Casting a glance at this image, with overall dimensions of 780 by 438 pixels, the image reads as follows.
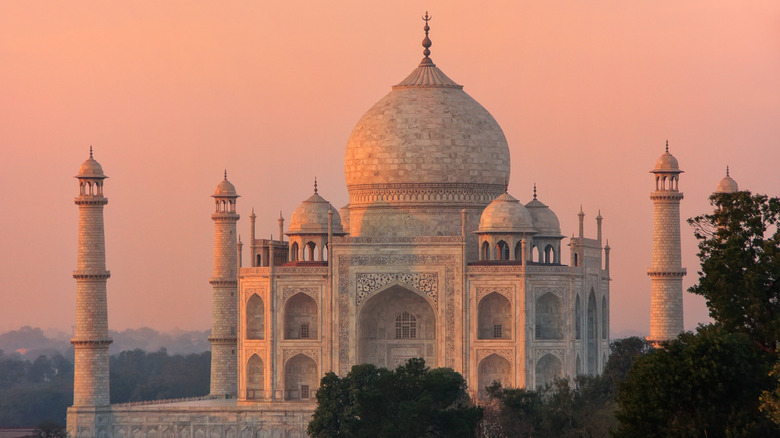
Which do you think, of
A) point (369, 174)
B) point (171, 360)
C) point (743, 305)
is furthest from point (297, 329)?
point (171, 360)

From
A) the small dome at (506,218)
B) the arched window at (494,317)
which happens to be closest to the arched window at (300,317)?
the arched window at (494,317)

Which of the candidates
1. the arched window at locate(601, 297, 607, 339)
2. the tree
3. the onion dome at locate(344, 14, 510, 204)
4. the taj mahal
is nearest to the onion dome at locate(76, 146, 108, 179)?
the taj mahal

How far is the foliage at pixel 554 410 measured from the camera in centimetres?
3972

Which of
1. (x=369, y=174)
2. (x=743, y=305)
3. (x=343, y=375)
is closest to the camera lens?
(x=743, y=305)

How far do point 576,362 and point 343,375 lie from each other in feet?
19.6

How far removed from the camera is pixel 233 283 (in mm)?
53906

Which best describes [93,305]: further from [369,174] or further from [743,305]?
[743,305]

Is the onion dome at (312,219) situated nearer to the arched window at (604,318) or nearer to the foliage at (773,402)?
the arched window at (604,318)

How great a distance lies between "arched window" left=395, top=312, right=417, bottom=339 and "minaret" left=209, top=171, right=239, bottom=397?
6.54 metres

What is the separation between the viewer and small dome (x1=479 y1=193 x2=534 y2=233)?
48.1m

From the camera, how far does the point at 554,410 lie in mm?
41125

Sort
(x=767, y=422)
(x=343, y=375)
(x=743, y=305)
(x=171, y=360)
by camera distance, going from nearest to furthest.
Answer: (x=767, y=422), (x=743, y=305), (x=343, y=375), (x=171, y=360)

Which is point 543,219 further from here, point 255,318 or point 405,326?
point 255,318

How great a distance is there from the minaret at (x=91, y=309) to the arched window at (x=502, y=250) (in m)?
10.2
